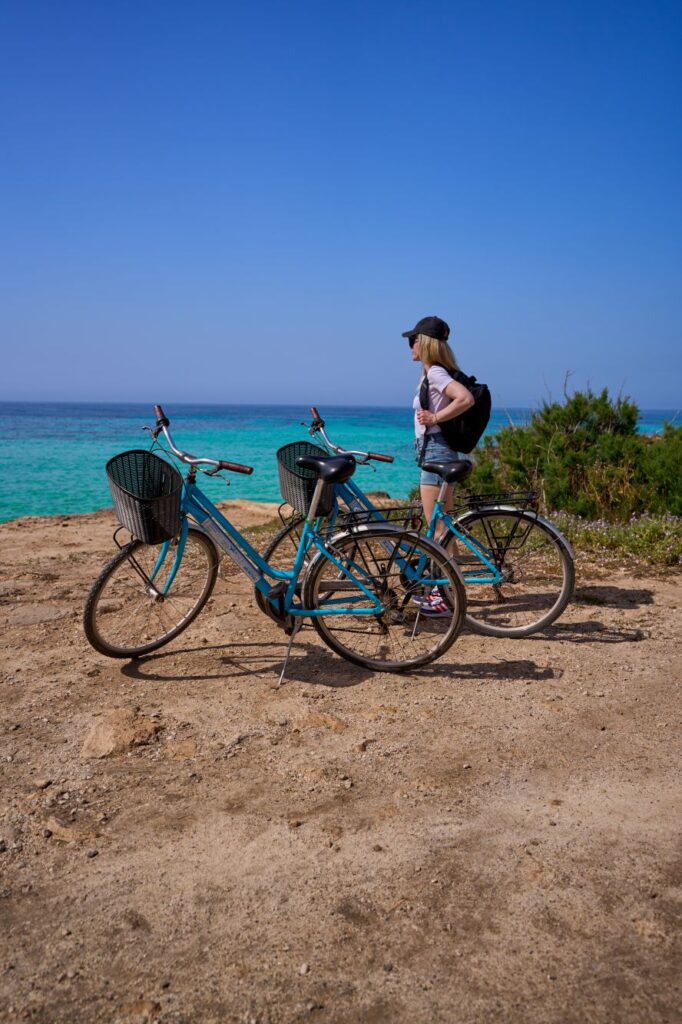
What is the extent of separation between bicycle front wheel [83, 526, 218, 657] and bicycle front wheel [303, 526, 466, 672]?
79cm

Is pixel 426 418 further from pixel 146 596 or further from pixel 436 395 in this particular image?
pixel 146 596

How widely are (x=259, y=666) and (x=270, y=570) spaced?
62cm

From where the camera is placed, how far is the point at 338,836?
289 centimetres

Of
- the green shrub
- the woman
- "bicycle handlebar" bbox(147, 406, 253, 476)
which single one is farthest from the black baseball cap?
the green shrub

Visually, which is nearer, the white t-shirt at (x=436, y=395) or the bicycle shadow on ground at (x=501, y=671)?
the bicycle shadow on ground at (x=501, y=671)

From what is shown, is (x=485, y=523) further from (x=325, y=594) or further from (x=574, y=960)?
(x=574, y=960)

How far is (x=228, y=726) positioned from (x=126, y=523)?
1280 mm

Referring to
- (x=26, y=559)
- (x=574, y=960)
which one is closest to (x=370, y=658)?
(x=574, y=960)

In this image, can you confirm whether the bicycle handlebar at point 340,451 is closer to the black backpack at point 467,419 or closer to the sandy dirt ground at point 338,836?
the black backpack at point 467,419

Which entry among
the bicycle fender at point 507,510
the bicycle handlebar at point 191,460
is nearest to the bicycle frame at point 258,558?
the bicycle handlebar at point 191,460

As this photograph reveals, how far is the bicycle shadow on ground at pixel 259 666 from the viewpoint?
4.45m

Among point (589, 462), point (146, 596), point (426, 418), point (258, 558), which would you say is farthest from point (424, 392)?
point (589, 462)

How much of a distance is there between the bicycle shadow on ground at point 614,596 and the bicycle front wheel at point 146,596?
3148 mm

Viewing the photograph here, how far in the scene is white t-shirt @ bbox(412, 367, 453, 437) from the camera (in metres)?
5.14
